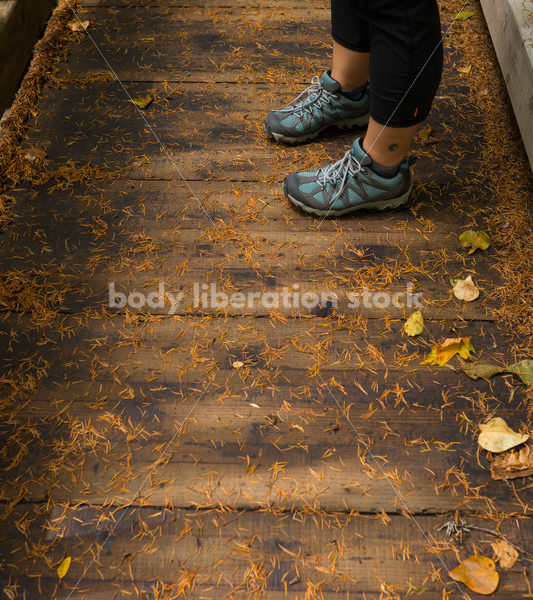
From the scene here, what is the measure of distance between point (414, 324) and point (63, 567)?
1126 mm

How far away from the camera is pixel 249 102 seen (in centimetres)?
223

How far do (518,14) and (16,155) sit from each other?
2137mm

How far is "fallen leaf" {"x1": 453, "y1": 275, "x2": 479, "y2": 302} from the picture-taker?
1579 millimetres

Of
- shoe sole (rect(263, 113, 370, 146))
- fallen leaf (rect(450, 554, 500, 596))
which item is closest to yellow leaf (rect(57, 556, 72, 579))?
fallen leaf (rect(450, 554, 500, 596))

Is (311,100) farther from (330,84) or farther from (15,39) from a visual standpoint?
(15,39)

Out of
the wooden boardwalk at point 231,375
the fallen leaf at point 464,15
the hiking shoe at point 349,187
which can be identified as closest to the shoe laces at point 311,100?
the wooden boardwalk at point 231,375

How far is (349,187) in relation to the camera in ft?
5.68

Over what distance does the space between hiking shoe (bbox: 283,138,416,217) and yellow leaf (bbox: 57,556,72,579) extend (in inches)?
Answer: 50.1

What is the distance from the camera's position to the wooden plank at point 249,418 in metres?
1.23

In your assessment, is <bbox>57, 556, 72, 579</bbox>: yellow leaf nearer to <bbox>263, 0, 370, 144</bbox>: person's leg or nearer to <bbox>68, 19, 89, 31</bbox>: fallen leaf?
<bbox>263, 0, 370, 144</bbox>: person's leg

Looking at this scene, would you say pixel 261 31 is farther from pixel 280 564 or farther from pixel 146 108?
pixel 280 564

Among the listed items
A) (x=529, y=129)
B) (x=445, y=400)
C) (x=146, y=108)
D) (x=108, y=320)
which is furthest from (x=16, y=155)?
(x=529, y=129)

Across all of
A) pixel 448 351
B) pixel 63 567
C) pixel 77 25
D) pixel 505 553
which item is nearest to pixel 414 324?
pixel 448 351

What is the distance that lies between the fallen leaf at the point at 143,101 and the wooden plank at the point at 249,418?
44.5 inches
